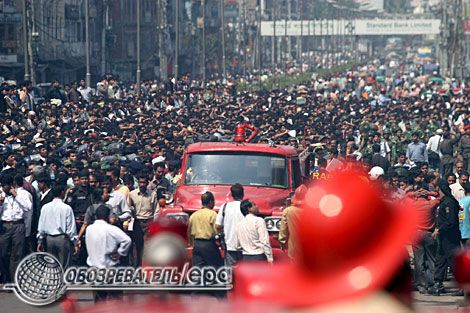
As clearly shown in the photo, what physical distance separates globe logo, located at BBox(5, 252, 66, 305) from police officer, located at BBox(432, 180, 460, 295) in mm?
4826

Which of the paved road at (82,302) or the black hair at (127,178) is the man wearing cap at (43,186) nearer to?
the paved road at (82,302)

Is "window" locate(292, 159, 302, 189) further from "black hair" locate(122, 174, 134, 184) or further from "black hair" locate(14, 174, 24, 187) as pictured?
"black hair" locate(14, 174, 24, 187)

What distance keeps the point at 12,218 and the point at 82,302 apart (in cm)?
296

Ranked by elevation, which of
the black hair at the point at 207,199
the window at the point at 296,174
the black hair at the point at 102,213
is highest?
the black hair at the point at 102,213

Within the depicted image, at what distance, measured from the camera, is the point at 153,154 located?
2341 centimetres

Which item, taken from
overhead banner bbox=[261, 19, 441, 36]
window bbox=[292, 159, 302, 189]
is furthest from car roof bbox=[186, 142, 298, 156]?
overhead banner bbox=[261, 19, 441, 36]

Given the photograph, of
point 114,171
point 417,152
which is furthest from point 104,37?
point 114,171

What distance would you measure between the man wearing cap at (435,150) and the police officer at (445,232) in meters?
12.5

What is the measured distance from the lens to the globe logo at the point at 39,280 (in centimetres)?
1284

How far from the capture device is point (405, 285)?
3.14 metres

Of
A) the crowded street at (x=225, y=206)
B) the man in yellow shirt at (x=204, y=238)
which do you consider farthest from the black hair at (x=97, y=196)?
the man in yellow shirt at (x=204, y=238)

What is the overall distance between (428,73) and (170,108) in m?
73.5

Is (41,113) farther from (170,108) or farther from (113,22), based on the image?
(113,22)

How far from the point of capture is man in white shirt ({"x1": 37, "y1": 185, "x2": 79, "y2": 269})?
592 inches
